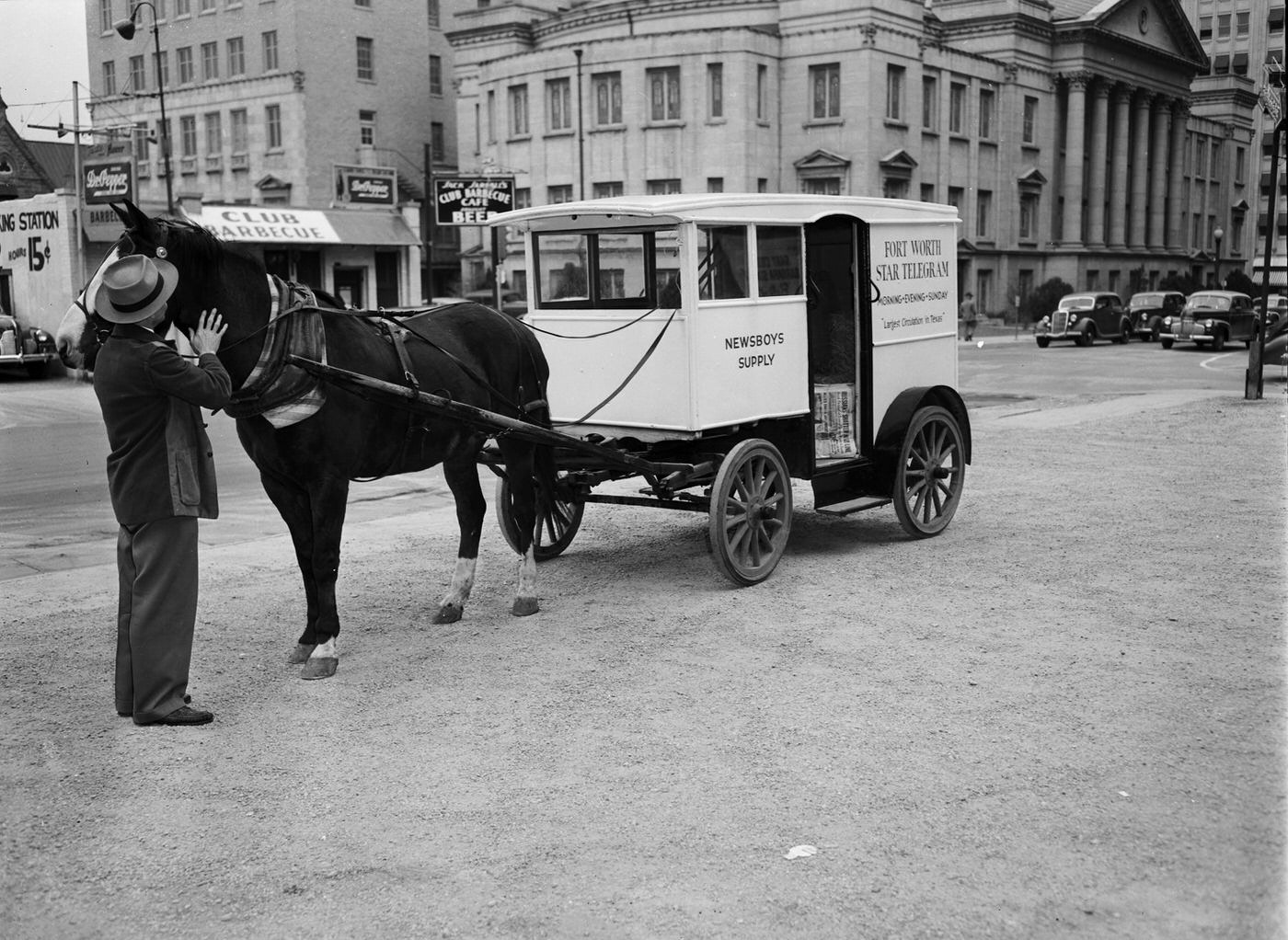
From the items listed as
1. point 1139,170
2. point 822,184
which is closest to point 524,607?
point 822,184

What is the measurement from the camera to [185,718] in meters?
6.18

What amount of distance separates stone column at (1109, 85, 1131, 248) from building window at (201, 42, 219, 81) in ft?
162

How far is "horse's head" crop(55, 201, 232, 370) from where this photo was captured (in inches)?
239

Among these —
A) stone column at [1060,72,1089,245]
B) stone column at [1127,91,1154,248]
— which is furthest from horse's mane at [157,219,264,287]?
stone column at [1127,91,1154,248]

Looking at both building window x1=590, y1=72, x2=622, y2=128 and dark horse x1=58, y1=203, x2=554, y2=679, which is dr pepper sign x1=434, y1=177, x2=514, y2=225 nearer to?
building window x1=590, y1=72, x2=622, y2=128

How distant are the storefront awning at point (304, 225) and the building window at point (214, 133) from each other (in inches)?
998

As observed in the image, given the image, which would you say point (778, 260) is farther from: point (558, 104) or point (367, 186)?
point (558, 104)

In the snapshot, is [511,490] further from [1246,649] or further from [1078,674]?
[1246,649]

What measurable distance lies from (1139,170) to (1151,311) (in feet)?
112

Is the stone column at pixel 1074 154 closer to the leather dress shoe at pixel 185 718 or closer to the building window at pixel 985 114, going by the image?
the building window at pixel 985 114

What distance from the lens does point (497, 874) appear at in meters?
4.56

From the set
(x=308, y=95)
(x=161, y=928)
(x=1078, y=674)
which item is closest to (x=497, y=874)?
(x=161, y=928)

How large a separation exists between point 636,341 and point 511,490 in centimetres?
139

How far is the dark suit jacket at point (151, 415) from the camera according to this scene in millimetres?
5934
